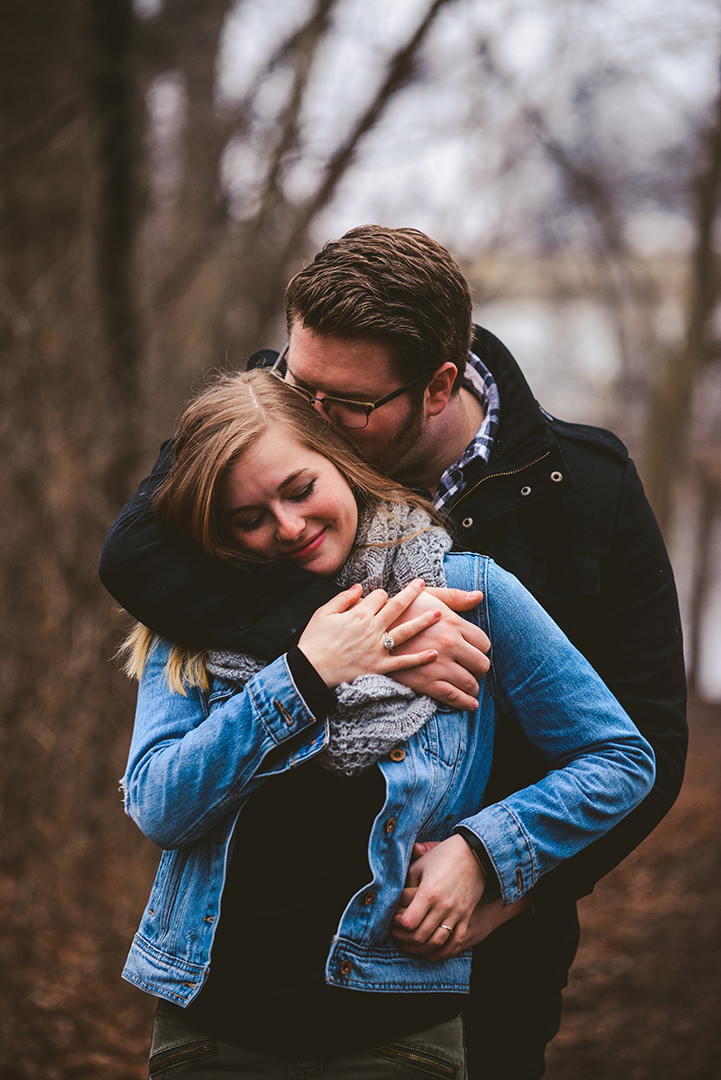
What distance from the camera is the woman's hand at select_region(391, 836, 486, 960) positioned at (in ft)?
5.90

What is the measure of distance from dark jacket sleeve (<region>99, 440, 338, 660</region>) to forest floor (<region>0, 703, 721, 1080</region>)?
3.27 meters

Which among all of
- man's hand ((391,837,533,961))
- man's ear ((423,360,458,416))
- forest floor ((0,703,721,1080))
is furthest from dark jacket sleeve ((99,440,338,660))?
forest floor ((0,703,721,1080))

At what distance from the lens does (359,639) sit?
1.82m

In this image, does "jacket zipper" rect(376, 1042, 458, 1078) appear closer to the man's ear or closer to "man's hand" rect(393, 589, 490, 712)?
"man's hand" rect(393, 589, 490, 712)

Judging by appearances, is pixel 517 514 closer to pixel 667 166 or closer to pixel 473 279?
pixel 473 279

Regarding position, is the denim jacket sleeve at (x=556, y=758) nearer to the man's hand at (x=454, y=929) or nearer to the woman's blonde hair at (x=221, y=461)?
the man's hand at (x=454, y=929)

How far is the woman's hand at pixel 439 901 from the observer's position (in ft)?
5.90

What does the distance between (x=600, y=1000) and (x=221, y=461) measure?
17.6ft

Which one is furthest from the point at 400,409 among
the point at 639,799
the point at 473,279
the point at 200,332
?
the point at 473,279

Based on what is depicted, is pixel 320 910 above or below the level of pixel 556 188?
above

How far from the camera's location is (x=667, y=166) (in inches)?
528

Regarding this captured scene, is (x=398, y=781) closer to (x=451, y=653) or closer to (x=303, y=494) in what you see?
(x=451, y=653)

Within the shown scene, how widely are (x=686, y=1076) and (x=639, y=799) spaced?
3.85 meters

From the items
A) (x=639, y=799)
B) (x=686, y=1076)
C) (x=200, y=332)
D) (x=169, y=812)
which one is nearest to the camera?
(x=169, y=812)
